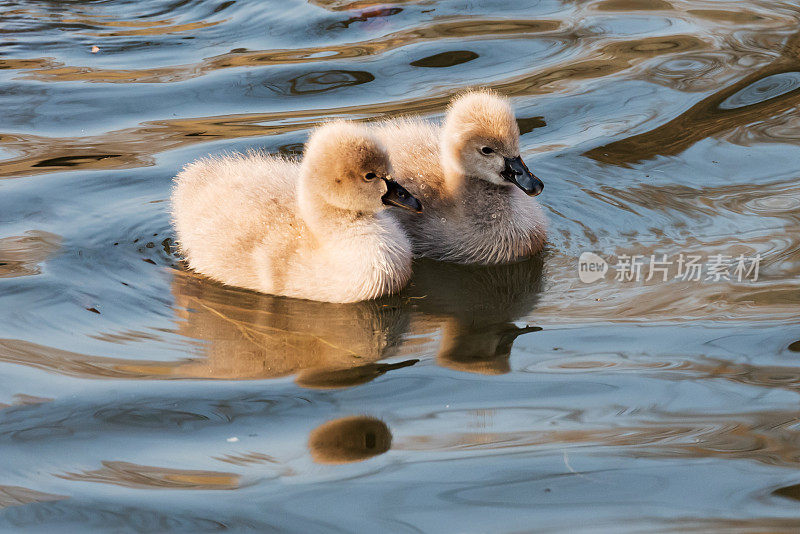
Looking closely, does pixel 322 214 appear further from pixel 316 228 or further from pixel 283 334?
pixel 283 334

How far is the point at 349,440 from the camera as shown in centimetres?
321

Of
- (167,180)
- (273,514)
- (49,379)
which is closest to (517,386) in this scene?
(273,514)

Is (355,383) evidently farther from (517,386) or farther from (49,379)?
(49,379)

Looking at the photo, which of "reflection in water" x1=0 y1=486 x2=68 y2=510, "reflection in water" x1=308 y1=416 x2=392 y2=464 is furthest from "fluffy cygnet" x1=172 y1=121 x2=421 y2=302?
"reflection in water" x1=0 y1=486 x2=68 y2=510

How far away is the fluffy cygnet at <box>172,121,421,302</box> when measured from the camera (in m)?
4.29

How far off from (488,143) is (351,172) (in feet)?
2.46

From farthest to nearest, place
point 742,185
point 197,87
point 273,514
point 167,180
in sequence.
Answer: point 197,87
point 167,180
point 742,185
point 273,514

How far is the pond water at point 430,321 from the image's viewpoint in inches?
116

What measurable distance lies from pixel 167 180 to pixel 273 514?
3035 mm

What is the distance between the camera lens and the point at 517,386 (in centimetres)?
352

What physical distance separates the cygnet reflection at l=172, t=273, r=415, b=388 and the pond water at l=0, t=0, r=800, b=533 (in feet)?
0.04

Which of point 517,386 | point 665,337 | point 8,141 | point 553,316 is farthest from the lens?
point 8,141
